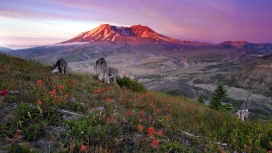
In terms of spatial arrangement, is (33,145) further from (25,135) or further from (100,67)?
(100,67)

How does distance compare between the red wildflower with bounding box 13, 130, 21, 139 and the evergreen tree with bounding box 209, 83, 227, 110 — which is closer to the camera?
the red wildflower with bounding box 13, 130, 21, 139

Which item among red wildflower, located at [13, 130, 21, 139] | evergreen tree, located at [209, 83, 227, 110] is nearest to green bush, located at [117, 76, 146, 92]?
red wildflower, located at [13, 130, 21, 139]

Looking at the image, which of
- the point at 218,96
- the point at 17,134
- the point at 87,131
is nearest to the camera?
the point at 17,134

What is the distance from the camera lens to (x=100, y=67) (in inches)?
569

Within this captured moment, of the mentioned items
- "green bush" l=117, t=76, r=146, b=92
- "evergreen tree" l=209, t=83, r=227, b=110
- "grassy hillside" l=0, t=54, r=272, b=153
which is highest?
"grassy hillside" l=0, t=54, r=272, b=153

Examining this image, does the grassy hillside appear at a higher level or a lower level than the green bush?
higher

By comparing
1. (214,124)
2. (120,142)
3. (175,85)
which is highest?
(120,142)

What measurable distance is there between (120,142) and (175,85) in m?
129

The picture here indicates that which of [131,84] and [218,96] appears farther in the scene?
[218,96]

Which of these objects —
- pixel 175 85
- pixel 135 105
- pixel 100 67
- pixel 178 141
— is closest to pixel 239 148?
pixel 178 141

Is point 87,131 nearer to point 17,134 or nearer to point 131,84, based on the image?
point 17,134

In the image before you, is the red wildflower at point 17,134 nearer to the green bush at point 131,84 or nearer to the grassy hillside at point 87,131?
the grassy hillside at point 87,131

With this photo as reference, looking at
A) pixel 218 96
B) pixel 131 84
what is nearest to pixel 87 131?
pixel 131 84

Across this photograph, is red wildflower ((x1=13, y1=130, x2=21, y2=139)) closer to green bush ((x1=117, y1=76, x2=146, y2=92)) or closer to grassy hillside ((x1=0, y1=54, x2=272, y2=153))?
grassy hillside ((x1=0, y1=54, x2=272, y2=153))
